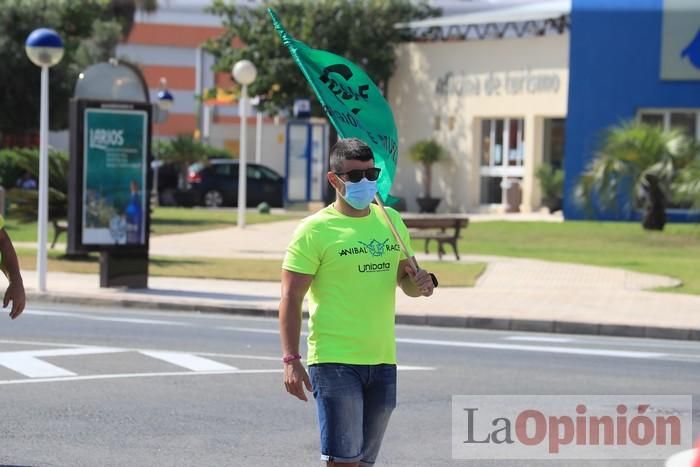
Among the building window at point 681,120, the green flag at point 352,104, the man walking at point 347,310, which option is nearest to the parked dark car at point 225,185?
the building window at point 681,120

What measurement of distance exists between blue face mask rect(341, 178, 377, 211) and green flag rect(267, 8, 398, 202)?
41 centimetres

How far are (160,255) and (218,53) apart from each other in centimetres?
2576

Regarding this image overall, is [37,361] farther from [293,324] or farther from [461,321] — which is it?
[293,324]

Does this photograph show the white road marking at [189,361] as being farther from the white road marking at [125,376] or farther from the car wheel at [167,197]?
the car wheel at [167,197]

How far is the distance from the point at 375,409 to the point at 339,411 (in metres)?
0.22

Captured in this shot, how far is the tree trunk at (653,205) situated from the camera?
109 ft

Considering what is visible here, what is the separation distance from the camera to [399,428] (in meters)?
9.82

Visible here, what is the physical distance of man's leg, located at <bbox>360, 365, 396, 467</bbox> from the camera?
6258mm

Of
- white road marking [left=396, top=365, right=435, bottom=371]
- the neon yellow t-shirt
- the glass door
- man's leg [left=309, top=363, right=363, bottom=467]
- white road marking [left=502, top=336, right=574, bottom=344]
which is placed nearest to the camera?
man's leg [left=309, top=363, right=363, bottom=467]

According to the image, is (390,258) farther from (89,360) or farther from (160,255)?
(160,255)

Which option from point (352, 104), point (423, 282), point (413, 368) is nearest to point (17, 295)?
point (352, 104)

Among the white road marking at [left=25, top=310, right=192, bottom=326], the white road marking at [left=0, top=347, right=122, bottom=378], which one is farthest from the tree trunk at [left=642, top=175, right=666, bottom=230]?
the white road marking at [left=0, top=347, right=122, bottom=378]

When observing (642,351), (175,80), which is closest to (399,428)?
(642,351)

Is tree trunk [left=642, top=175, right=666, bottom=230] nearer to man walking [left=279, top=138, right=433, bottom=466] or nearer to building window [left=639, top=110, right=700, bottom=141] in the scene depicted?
building window [left=639, top=110, right=700, bottom=141]
